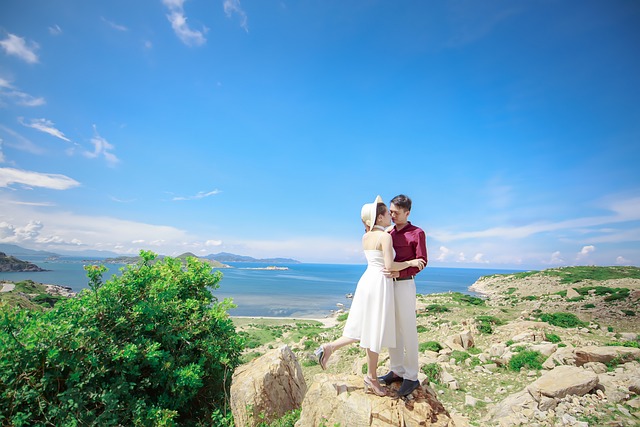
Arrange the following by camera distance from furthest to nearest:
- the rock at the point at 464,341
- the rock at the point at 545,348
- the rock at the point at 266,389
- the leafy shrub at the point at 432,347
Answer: the rock at the point at 464,341, the leafy shrub at the point at 432,347, the rock at the point at 545,348, the rock at the point at 266,389

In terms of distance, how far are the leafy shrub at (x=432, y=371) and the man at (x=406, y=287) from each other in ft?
23.5

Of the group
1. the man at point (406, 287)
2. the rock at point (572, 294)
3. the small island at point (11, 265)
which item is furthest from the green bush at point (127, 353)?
the small island at point (11, 265)

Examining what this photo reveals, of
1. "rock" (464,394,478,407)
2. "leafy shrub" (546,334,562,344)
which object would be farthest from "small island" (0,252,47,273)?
"leafy shrub" (546,334,562,344)

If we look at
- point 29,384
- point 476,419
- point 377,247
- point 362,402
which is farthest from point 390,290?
point 476,419

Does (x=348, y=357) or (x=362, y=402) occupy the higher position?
(x=362, y=402)

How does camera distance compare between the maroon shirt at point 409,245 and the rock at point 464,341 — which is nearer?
the maroon shirt at point 409,245

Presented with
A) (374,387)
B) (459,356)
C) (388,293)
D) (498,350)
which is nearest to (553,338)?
A: (498,350)

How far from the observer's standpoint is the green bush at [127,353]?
4488 mm

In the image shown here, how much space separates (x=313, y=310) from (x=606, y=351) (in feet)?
168

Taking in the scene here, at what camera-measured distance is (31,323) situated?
479 centimetres

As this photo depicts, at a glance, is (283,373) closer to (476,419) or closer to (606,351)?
(476,419)

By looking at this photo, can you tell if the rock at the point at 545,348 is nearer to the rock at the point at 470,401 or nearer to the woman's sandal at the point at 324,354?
the rock at the point at 470,401

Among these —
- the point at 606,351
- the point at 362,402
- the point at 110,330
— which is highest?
the point at 110,330

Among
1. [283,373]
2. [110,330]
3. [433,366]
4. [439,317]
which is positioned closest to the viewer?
[110,330]
